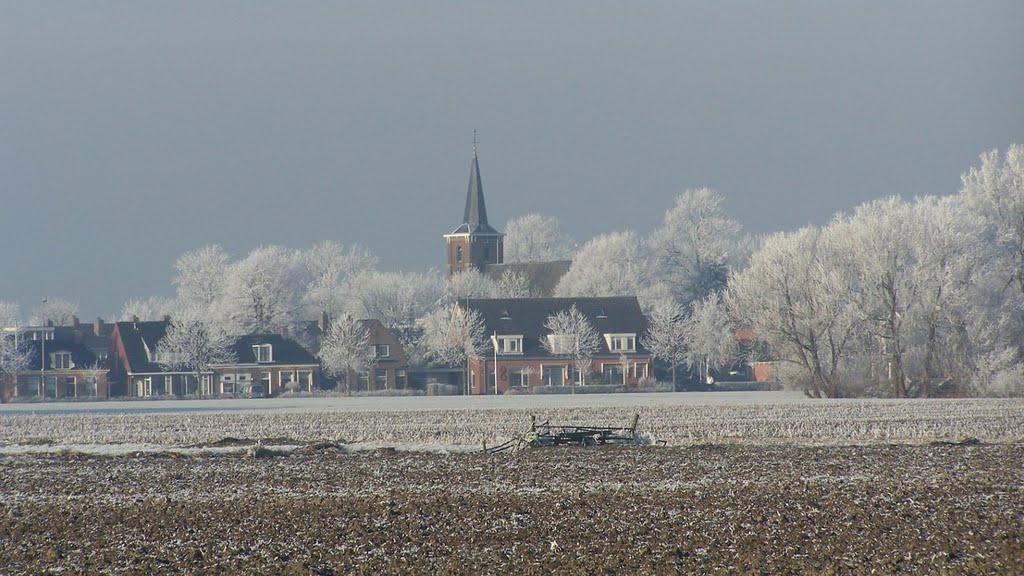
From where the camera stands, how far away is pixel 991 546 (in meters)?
17.5

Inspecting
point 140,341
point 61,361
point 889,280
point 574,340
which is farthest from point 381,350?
point 889,280

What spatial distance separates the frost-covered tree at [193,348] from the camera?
325ft

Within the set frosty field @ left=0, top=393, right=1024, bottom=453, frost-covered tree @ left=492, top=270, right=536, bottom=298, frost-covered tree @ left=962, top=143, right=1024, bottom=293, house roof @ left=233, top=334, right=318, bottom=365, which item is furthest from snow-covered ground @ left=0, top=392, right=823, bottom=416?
frost-covered tree @ left=492, top=270, right=536, bottom=298

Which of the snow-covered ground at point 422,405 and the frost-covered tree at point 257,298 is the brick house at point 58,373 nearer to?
the frost-covered tree at point 257,298

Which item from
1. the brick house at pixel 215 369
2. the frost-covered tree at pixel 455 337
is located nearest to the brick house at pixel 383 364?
the frost-covered tree at pixel 455 337

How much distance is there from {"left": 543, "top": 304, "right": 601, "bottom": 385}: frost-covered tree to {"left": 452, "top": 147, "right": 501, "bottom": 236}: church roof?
4445 centimetres

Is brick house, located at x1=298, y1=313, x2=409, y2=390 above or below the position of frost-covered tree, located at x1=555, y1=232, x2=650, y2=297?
below

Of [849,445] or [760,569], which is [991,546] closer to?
[760,569]

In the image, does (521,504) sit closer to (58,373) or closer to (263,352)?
(263,352)

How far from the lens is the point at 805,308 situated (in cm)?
7288

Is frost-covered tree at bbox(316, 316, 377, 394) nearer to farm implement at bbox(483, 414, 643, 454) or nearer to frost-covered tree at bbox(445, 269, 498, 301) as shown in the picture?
frost-covered tree at bbox(445, 269, 498, 301)

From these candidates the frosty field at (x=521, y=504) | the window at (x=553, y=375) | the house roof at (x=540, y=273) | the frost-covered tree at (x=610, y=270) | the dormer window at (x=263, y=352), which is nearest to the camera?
the frosty field at (x=521, y=504)

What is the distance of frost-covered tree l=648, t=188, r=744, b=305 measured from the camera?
108875 millimetres

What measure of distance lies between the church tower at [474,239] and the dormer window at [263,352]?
42971 mm
